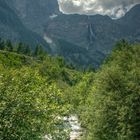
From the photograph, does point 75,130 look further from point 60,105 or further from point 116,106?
point 60,105

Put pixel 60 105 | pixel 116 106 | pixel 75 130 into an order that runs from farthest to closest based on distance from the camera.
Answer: pixel 75 130, pixel 116 106, pixel 60 105

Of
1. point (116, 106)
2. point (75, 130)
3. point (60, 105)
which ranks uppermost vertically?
point (75, 130)

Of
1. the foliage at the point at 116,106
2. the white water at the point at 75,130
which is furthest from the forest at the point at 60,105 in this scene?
the white water at the point at 75,130

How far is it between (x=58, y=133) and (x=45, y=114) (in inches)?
215

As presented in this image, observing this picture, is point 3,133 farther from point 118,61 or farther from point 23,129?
point 118,61

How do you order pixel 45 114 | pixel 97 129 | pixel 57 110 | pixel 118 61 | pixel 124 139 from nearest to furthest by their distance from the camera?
pixel 45 114, pixel 57 110, pixel 124 139, pixel 97 129, pixel 118 61

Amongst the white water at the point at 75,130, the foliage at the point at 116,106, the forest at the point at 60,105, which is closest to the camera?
the forest at the point at 60,105

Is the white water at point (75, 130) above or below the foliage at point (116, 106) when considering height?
above

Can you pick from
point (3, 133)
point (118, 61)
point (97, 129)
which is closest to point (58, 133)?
point (3, 133)

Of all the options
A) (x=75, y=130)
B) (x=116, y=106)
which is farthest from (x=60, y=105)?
(x=75, y=130)

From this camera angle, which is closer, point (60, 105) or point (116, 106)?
point (60, 105)

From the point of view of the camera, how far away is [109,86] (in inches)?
2511

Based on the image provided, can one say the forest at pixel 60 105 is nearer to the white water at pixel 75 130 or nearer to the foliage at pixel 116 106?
the foliage at pixel 116 106

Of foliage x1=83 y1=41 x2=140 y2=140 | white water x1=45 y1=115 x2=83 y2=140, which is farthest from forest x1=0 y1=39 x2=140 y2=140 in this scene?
white water x1=45 y1=115 x2=83 y2=140
